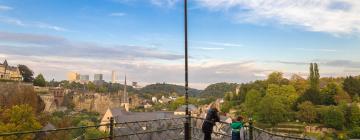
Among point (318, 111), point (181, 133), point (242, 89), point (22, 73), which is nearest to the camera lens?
point (181, 133)

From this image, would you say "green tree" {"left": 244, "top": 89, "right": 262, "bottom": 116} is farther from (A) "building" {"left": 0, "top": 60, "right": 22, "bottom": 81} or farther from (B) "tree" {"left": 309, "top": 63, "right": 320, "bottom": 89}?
(A) "building" {"left": 0, "top": 60, "right": 22, "bottom": 81}

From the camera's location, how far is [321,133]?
88875 millimetres

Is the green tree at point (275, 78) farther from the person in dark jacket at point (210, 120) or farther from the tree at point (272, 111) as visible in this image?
the person in dark jacket at point (210, 120)

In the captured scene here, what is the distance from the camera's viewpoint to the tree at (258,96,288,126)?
9794cm

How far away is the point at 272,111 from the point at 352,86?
3699cm

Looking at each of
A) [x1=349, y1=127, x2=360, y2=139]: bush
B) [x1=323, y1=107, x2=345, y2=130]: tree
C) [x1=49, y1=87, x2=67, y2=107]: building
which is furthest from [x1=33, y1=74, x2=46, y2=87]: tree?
[x1=349, y1=127, x2=360, y2=139]: bush

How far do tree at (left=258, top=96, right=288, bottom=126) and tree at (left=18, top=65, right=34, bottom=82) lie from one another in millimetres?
68848

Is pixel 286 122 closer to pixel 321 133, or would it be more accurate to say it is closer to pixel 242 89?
pixel 321 133

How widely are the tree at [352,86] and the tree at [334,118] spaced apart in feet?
90.5

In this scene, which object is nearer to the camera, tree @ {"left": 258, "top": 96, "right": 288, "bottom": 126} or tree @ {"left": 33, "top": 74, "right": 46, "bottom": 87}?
tree @ {"left": 258, "top": 96, "right": 288, "bottom": 126}

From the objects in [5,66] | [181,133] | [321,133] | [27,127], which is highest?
[5,66]

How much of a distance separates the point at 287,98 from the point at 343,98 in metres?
15.7

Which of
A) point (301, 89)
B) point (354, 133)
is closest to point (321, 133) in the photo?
point (354, 133)

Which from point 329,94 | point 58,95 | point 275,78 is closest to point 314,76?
point 329,94
